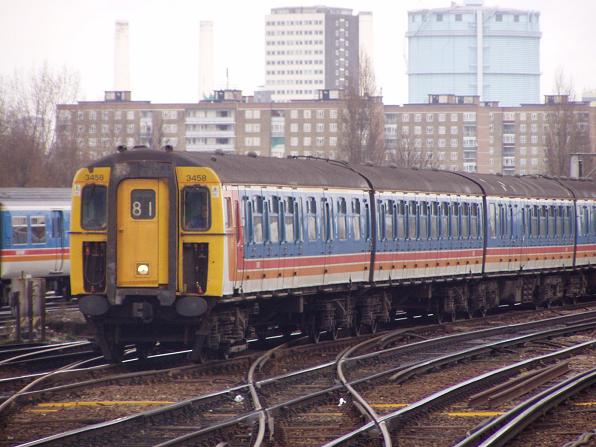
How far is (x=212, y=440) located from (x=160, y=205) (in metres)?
7.25

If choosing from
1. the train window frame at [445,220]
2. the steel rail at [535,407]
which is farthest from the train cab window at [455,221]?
the steel rail at [535,407]

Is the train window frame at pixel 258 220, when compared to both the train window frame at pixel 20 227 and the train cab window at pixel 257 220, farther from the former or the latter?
the train window frame at pixel 20 227

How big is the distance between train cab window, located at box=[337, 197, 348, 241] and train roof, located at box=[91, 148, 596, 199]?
1.14 feet

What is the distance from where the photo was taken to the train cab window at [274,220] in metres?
21.9

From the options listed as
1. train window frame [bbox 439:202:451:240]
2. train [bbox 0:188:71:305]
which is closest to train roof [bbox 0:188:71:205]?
train [bbox 0:188:71:305]

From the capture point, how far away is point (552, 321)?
30.4 m

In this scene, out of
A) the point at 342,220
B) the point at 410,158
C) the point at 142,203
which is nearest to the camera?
the point at 142,203

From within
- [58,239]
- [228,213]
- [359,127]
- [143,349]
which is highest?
[359,127]

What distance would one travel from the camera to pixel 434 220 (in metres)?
30.3

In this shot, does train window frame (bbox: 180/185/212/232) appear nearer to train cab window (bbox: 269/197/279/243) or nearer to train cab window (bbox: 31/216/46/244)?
train cab window (bbox: 269/197/279/243)

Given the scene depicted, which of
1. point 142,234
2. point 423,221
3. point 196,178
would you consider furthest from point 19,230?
point 196,178

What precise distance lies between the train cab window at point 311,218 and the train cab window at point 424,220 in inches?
246

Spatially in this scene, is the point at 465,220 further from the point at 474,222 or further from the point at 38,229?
the point at 38,229

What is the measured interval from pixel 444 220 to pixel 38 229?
13.5 m
